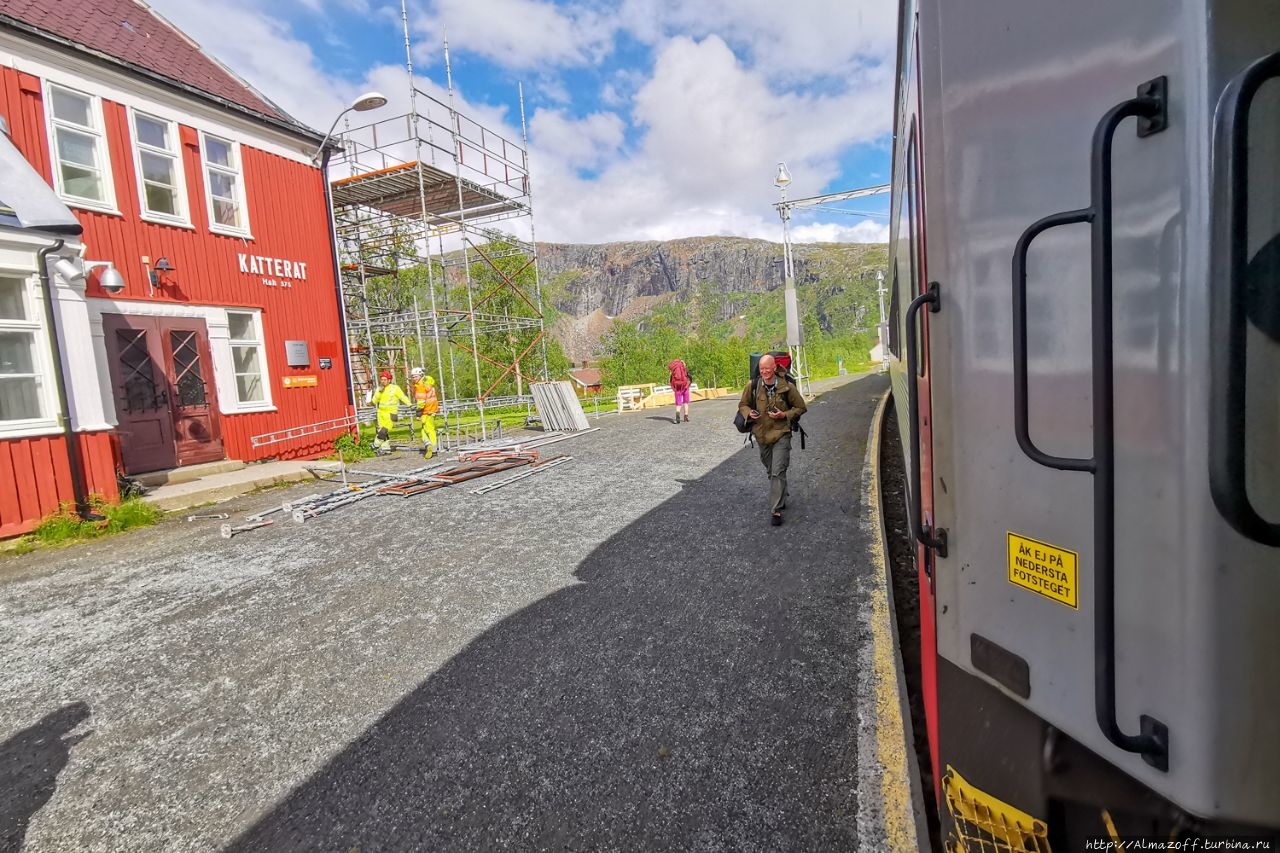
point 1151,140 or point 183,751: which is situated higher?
point 1151,140

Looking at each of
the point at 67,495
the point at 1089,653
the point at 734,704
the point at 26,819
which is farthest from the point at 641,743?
the point at 67,495

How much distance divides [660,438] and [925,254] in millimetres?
11183

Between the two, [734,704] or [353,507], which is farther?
[353,507]

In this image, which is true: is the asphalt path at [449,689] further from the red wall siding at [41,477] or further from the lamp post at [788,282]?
the lamp post at [788,282]

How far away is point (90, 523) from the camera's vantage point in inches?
295

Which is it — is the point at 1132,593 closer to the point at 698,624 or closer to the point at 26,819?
the point at 698,624

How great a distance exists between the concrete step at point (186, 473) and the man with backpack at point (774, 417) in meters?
9.07

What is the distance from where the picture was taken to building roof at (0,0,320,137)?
9234mm

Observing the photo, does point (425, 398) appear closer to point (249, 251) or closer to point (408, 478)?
point (408, 478)

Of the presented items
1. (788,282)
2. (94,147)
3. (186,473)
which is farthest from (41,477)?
(788,282)

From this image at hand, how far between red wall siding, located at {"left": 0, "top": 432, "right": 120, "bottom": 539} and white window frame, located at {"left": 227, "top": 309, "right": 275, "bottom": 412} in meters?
3.20

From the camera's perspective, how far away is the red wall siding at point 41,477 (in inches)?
284

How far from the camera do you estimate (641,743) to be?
9.38 feet

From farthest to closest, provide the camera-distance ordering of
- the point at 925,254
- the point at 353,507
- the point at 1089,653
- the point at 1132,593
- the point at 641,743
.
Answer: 1. the point at 353,507
2. the point at 641,743
3. the point at 925,254
4. the point at 1089,653
5. the point at 1132,593
